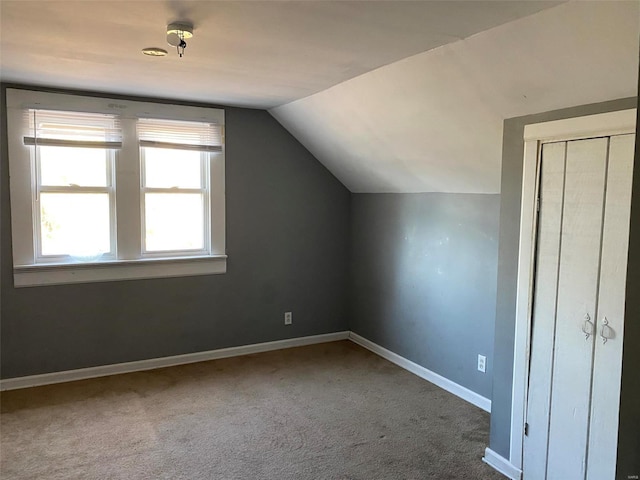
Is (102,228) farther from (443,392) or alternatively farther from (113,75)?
(443,392)

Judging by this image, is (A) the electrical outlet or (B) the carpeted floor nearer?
(B) the carpeted floor

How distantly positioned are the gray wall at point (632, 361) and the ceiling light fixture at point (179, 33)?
204 cm

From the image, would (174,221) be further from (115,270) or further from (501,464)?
(501,464)

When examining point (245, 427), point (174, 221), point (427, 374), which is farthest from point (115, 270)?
point (427, 374)

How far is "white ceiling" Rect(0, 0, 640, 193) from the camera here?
6.49 feet

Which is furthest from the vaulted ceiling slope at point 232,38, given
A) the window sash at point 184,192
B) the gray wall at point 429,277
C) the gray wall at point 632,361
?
the gray wall at point 632,361

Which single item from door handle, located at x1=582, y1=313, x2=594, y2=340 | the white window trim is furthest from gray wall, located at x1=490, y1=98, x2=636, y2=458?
the white window trim

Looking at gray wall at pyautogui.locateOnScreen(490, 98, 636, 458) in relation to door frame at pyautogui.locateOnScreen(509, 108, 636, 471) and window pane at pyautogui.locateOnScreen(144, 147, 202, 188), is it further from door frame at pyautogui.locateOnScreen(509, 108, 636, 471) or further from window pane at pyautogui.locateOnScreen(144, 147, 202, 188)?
window pane at pyautogui.locateOnScreen(144, 147, 202, 188)

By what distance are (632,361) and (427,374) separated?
140 inches

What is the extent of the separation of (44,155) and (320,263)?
2.59 m

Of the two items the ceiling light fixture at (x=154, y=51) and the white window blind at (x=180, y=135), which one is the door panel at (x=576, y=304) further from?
the white window blind at (x=180, y=135)

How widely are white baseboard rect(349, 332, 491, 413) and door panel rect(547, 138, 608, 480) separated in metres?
1.07

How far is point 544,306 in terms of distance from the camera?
2.52 meters

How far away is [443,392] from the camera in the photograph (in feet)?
12.5
